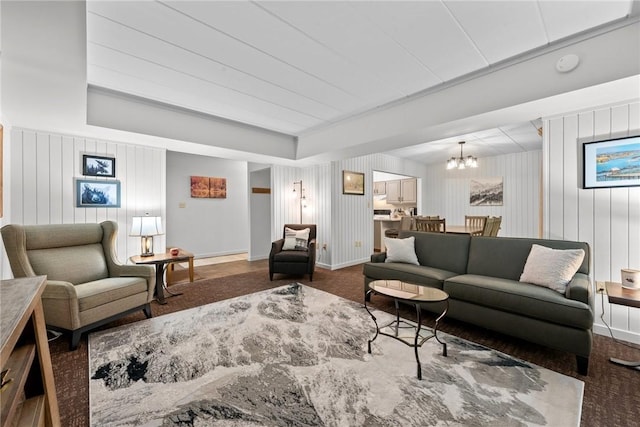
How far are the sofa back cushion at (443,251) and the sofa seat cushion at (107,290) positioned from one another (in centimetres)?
341

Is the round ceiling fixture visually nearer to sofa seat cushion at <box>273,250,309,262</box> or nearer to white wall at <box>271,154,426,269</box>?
white wall at <box>271,154,426,269</box>

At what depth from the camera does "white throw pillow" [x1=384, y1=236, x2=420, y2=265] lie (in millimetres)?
3551

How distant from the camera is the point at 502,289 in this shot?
93.5 inches

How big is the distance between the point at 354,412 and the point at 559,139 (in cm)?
329

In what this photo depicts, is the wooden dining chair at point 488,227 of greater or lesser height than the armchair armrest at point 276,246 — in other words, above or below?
above

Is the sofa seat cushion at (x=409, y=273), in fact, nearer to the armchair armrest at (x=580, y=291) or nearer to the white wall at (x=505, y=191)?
the armchair armrest at (x=580, y=291)

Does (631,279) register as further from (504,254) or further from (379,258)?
(379,258)

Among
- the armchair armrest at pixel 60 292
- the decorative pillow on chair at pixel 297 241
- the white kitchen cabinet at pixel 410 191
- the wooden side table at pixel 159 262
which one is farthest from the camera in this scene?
the white kitchen cabinet at pixel 410 191

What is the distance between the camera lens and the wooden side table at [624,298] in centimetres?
189

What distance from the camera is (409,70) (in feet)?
8.57

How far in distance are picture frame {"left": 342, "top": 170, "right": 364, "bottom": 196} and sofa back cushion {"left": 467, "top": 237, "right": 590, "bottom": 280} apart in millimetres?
2885

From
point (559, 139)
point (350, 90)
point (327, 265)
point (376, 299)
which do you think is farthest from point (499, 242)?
point (327, 265)

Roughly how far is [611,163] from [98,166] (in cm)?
596

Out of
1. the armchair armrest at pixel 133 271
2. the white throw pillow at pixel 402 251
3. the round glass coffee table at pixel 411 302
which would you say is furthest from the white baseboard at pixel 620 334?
the armchair armrest at pixel 133 271
